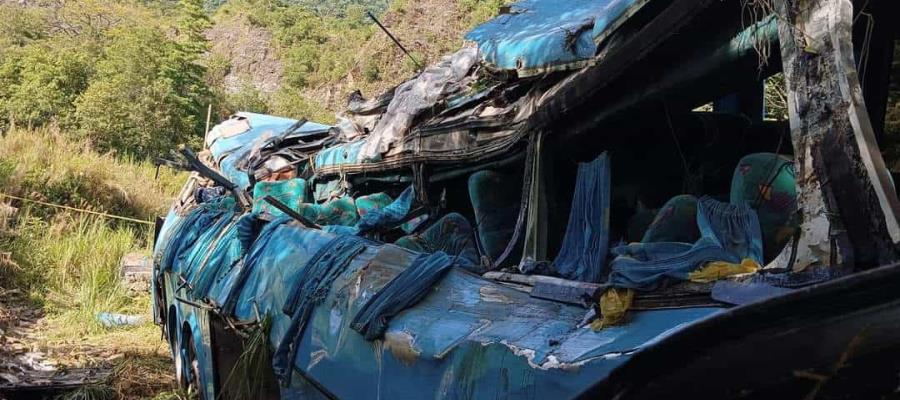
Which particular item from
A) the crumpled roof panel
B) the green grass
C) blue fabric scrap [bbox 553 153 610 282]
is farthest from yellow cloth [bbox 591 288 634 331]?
the green grass

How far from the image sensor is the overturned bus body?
5.19 feet

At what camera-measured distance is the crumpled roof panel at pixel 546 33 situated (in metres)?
3.35

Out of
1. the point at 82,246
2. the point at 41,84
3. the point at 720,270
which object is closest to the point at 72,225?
the point at 82,246

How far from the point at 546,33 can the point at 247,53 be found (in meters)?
44.6

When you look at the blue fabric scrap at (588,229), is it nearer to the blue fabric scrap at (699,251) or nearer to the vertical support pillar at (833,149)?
the blue fabric scrap at (699,251)

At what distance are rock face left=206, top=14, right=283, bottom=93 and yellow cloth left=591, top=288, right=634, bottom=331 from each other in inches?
1581

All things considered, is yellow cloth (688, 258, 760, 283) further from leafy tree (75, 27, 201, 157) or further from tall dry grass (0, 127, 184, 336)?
leafy tree (75, 27, 201, 157)

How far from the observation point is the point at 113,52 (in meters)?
20.7

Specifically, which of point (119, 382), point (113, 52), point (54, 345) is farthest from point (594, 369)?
point (113, 52)

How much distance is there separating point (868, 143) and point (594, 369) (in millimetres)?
980

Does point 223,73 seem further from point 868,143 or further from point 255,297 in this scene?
point 868,143

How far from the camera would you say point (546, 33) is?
369 centimetres

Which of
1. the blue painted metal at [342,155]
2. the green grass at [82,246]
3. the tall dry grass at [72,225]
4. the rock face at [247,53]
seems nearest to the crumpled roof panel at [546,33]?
the blue painted metal at [342,155]

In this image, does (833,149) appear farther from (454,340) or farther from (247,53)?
(247,53)
